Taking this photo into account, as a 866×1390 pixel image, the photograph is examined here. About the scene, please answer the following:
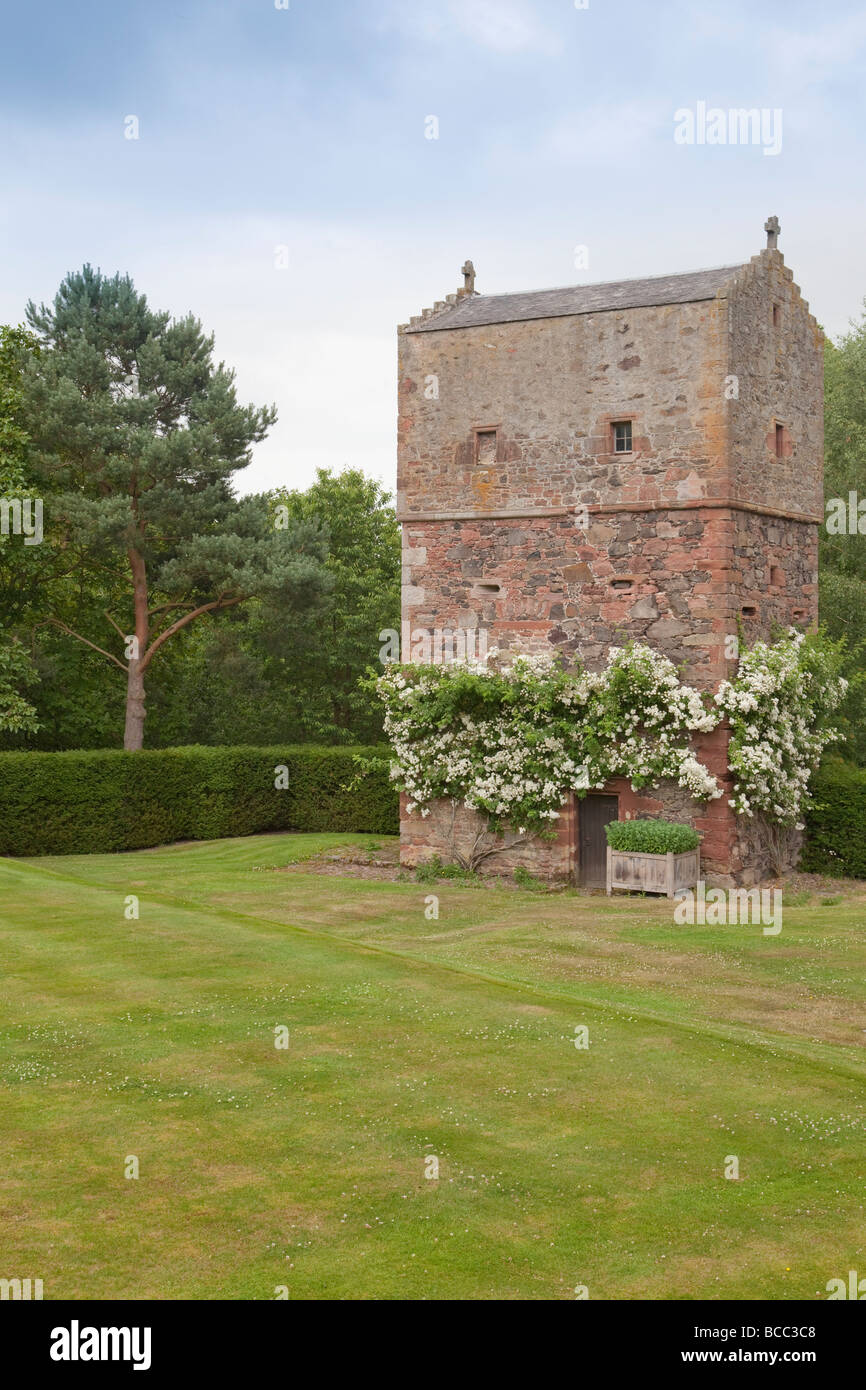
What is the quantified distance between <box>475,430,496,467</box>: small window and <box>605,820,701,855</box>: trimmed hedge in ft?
27.5

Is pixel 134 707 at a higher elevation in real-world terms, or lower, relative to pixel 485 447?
lower

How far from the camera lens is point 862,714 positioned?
38344 millimetres

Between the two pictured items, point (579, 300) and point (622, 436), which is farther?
point (579, 300)

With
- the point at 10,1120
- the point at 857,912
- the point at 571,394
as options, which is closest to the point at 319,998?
the point at 10,1120

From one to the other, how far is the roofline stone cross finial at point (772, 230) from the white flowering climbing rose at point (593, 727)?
8.55 m

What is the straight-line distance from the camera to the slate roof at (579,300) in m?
26.9

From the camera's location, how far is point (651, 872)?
25.5 m

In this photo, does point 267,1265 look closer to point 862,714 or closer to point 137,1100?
point 137,1100

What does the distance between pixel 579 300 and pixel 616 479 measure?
4372 mm

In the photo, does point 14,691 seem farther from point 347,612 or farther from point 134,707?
point 347,612

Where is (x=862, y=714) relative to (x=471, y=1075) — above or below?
above

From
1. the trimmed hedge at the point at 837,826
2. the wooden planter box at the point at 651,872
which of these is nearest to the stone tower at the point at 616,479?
the wooden planter box at the point at 651,872

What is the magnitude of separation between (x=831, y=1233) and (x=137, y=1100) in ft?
19.2

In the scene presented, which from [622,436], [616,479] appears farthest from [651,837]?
[622,436]
